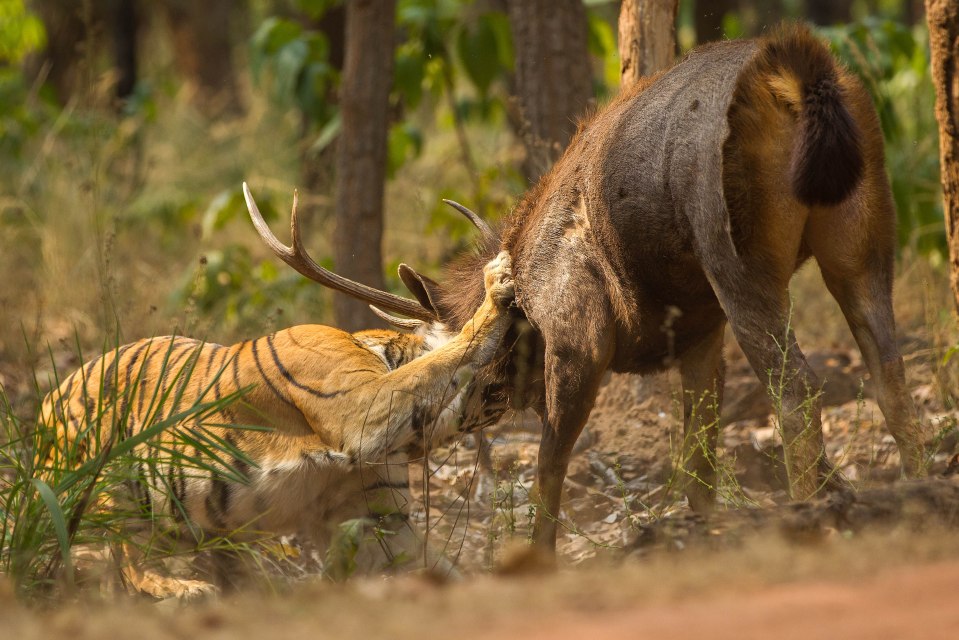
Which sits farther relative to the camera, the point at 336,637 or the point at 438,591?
the point at 438,591

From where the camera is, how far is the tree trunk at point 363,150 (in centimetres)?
719

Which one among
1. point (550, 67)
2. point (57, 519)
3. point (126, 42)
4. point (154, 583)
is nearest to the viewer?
point (57, 519)

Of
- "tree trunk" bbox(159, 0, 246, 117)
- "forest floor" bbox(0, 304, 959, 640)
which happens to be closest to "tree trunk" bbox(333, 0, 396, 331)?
"forest floor" bbox(0, 304, 959, 640)

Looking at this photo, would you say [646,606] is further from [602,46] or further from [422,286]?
[602,46]

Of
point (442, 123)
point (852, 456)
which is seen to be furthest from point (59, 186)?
point (852, 456)

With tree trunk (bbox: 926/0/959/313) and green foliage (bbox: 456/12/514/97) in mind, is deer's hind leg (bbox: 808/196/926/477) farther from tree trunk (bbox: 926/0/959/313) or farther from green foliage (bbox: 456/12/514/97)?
green foliage (bbox: 456/12/514/97)

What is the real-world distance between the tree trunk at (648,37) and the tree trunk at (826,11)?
1179cm

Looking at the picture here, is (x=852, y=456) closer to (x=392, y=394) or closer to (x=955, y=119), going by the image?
(x=955, y=119)

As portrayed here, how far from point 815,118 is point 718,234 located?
0.49 meters

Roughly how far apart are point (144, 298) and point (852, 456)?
5.53 m

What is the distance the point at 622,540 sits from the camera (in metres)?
5.04

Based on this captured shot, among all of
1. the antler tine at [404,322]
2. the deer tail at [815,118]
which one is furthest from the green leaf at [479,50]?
the deer tail at [815,118]

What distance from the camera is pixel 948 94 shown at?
4973 millimetres

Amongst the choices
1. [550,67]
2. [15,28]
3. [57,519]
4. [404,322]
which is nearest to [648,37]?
[550,67]
